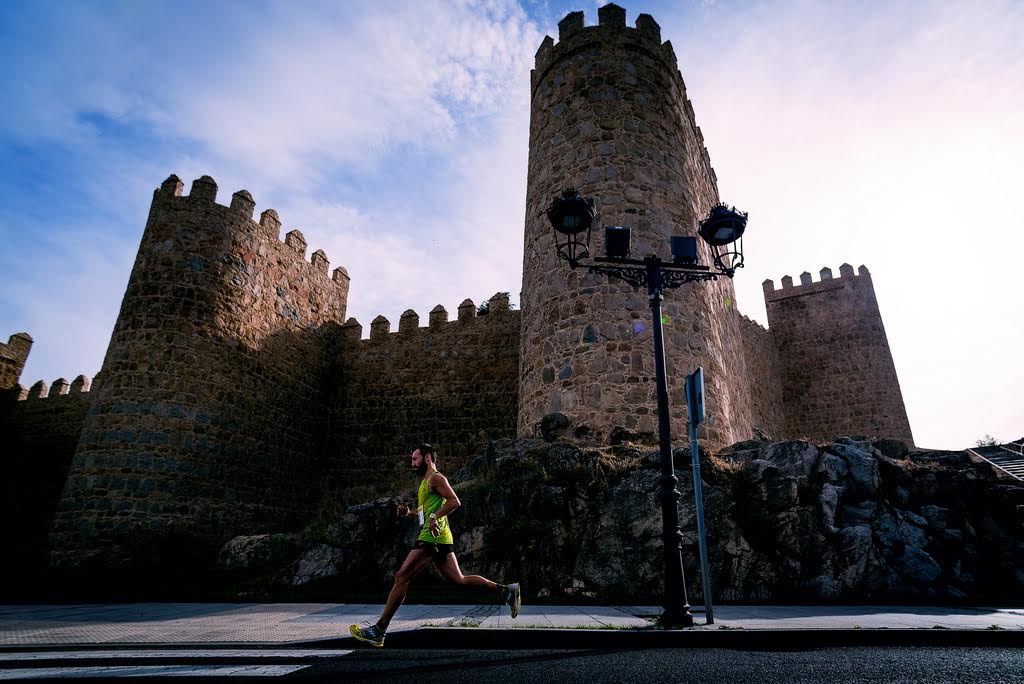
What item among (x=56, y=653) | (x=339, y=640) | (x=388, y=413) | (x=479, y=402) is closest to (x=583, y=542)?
(x=339, y=640)

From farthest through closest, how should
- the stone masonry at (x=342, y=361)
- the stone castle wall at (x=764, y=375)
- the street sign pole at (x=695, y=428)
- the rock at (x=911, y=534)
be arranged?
1. the stone castle wall at (x=764, y=375)
2. the stone masonry at (x=342, y=361)
3. the rock at (x=911, y=534)
4. the street sign pole at (x=695, y=428)

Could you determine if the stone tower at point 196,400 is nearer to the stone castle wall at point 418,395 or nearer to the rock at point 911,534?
the stone castle wall at point 418,395

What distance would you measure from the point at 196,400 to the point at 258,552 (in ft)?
13.8

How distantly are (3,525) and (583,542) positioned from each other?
18.5 m

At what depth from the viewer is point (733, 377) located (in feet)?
42.3

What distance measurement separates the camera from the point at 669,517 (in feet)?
17.4

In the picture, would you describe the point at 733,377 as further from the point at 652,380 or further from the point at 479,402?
the point at 479,402

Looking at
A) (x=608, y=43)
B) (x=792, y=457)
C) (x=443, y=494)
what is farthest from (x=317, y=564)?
(x=608, y=43)

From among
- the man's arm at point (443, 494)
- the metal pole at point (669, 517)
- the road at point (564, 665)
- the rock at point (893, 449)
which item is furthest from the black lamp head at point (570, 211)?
the rock at point (893, 449)

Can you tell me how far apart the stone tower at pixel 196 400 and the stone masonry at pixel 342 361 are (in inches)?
1.7

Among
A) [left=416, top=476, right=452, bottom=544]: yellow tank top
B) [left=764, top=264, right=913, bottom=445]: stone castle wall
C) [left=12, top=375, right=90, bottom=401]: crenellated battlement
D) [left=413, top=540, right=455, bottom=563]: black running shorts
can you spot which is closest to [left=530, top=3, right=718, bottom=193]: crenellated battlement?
[left=416, top=476, right=452, bottom=544]: yellow tank top

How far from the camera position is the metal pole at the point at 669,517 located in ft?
15.4

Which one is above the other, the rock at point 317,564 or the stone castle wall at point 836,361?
the stone castle wall at point 836,361

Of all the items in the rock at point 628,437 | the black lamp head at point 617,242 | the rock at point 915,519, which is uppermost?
the black lamp head at point 617,242
